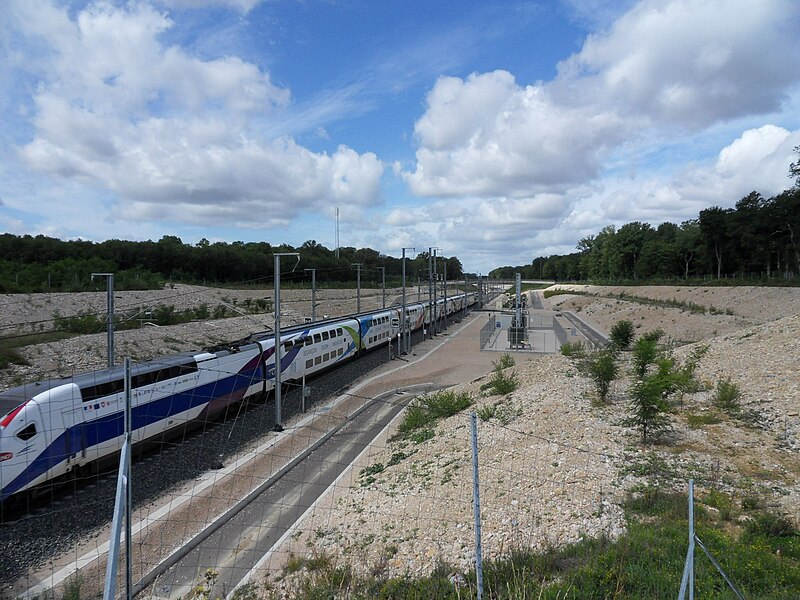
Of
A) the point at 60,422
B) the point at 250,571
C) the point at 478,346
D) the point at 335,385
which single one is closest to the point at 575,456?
the point at 250,571

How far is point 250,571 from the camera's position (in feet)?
26.2

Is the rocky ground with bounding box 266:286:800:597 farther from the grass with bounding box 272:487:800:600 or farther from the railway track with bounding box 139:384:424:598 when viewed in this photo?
the railway track with bounding box 139:384:424:598

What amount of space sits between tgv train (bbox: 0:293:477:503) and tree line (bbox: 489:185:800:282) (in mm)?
58539

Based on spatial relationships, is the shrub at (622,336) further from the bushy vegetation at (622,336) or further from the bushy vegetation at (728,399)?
the bushy vegetation at (728,399)

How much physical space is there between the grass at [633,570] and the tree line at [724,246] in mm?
59302

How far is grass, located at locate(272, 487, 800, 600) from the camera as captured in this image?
5.17 m

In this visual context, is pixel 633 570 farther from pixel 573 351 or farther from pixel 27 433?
pixel 573 351

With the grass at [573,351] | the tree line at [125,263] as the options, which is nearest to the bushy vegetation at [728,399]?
the grass at [573,351]

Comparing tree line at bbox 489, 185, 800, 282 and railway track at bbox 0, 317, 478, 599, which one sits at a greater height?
tree line at bbox 489, 185, 800, 282

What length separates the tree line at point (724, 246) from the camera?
58.0 m

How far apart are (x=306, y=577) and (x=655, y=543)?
4.74m

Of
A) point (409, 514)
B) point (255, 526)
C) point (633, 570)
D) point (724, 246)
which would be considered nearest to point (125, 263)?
point (255, 526)

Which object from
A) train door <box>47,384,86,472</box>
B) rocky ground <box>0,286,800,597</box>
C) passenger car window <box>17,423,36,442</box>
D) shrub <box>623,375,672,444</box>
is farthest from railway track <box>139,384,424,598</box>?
shrub <box>623,375,672,444</box>

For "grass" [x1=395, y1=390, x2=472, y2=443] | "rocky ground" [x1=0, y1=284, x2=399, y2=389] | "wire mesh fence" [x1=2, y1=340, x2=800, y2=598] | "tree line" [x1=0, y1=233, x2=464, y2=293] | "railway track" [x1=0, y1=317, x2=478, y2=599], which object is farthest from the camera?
"tree line" [x1=0, y1=233, x2=464, y2=293]
